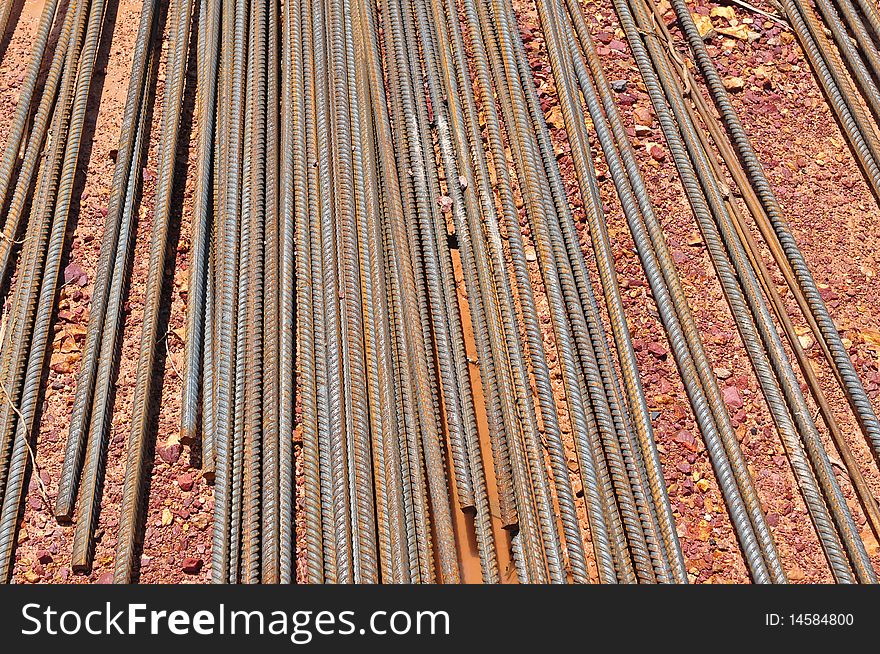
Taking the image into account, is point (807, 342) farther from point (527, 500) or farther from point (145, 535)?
point (145, 535)

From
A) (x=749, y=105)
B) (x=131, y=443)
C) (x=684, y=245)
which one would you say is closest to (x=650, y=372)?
(x=684, y=245)

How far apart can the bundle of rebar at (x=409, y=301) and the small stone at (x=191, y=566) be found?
0.15 m

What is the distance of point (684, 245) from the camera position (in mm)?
4488

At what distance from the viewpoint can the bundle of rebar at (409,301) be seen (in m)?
3.64

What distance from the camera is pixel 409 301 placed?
401 cm

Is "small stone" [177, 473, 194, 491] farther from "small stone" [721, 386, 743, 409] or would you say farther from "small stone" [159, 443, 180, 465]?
"small stone" [721, 386, 743, 409]

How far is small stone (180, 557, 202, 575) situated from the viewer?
3695 millimetres

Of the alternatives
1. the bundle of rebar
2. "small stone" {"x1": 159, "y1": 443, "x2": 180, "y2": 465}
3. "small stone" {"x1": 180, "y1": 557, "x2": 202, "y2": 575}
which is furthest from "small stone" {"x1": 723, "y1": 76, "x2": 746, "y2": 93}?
"small stone" {"x1": 180, "y1": 557, "x2": 202, "y2": 575}

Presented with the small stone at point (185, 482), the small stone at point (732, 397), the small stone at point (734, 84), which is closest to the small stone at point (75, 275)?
the small stone at point (185, 482)

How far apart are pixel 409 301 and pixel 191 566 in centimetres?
152

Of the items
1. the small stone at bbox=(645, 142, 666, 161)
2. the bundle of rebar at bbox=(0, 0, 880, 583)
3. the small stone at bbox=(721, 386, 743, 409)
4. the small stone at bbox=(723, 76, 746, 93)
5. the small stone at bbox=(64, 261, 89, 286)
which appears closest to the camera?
the bundle of rebar at bbox=(0, 0, 880, 583)

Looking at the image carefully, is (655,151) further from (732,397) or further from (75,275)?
(75,275)

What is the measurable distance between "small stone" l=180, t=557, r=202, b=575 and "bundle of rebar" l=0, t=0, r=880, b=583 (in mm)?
154

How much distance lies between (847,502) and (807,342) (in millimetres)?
801
